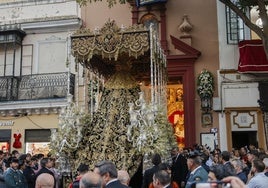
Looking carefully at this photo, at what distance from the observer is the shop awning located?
15.0 metres

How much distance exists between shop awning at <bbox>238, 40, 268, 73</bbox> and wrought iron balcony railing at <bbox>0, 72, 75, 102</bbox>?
7.40m

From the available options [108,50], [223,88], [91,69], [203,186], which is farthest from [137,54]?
[203,186]

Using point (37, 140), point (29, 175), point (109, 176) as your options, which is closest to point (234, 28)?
point (37, 140)

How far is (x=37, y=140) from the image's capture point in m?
17.3

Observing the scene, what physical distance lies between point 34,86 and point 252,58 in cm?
966

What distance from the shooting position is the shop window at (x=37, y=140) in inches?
677

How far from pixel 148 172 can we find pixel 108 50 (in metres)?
4.72

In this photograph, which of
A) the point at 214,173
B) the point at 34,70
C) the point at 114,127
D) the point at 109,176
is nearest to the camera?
the point at 214,173

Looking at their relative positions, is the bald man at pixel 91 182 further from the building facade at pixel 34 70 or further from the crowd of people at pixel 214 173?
the building facade at pixel 34 70

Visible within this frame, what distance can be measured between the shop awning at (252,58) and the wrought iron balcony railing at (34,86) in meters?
7.40

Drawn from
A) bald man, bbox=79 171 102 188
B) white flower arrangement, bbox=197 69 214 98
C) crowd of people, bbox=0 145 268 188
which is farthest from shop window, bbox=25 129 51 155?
bald man, bbox=79 171 102 188

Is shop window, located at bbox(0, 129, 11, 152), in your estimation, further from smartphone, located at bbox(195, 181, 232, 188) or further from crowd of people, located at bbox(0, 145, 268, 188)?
smartphone, located at bbox(195, 181, 232, 188)

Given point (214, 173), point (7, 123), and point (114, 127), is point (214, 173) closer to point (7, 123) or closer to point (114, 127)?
point (114, 127)

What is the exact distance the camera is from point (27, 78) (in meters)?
17.7
